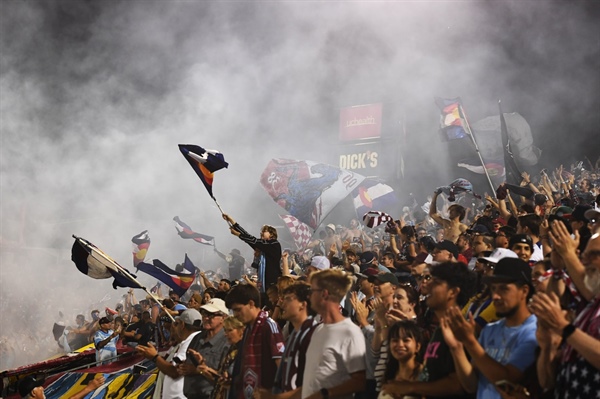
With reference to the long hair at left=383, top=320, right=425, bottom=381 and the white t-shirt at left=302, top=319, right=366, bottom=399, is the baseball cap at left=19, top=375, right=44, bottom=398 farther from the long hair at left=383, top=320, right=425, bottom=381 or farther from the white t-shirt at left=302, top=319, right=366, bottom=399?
the long hair at left=383, top=320, right=425, bottom=381

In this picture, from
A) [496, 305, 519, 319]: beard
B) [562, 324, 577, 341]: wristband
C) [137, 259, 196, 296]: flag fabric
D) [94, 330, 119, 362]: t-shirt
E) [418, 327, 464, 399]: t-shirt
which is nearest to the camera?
[562, 324, 577, 341]: wristband

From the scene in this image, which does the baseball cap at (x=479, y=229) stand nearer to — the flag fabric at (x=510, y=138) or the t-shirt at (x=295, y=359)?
the t-shirt at (x=295, y=359)

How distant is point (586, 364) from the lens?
2.84 m

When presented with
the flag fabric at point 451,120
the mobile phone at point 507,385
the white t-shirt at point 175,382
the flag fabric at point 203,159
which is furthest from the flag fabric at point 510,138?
the mobile phone at point 507,385

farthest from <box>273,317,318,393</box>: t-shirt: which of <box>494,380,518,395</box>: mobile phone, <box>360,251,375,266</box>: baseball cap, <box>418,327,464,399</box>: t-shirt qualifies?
<box>360,251,375,266</box>: baseball cap

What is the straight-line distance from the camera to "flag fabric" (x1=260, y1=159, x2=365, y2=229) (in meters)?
13.9

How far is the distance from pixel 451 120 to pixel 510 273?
9560 mm

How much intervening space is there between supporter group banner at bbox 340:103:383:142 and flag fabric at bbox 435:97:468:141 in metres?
28.3

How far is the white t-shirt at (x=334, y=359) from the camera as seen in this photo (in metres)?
3.81

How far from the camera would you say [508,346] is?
3217 mm

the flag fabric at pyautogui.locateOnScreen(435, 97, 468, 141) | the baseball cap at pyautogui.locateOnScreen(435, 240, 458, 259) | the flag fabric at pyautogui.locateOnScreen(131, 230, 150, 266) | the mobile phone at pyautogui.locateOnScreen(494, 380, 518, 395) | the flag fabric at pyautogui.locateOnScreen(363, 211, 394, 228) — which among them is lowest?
the mobile phone at pyautogui.locateOnScreen(494, 380, 518, 395)

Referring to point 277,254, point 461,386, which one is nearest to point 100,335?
point 277,254

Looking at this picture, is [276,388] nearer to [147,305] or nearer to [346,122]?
[147,305]

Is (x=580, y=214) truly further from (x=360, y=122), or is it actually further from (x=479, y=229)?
(x=360, y=122)
